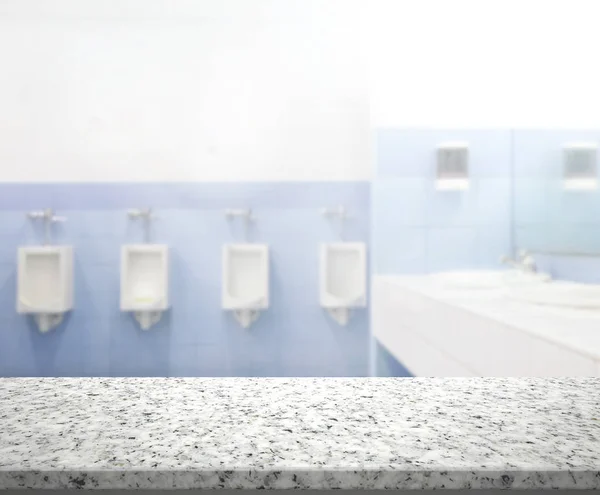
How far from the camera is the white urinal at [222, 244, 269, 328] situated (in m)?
3.44

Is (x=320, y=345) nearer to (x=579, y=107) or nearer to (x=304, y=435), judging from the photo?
(x=579, y=107)

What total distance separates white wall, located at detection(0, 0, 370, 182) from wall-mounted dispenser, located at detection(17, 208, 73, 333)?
44cm

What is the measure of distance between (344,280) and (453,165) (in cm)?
90

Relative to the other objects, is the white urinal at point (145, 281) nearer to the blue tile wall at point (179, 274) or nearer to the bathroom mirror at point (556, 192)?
the blue tile wall at point (179, 274)

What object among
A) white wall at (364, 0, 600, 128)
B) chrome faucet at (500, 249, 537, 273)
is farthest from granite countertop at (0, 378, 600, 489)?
white wall at (364, 0, 600, 128)

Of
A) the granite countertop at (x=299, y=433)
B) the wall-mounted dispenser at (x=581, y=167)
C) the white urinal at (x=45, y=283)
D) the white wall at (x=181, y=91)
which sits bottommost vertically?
the white urinal at (x=45, y=283)

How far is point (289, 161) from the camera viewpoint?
145 inches

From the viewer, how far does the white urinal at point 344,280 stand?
351cm

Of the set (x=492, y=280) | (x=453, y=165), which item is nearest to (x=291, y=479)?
(x=492, y=280)

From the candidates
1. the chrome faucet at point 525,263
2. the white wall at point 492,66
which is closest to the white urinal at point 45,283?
the white wall at point 492,66

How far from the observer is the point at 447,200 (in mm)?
3402

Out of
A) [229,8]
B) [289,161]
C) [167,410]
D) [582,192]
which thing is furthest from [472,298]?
[229,8]

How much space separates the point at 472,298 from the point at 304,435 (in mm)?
1909

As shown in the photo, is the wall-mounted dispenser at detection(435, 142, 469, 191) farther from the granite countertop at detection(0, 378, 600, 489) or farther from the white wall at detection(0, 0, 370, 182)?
the granite countertop at detection(0, 378, 600, 489)
